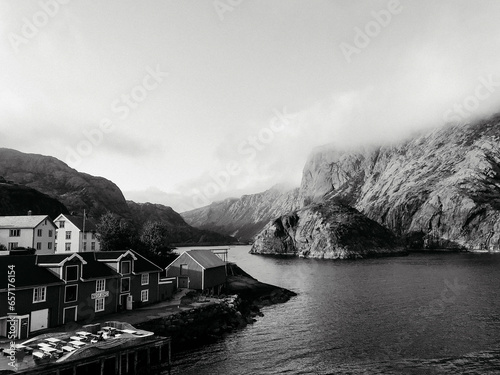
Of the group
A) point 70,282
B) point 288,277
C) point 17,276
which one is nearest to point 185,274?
point 70,282

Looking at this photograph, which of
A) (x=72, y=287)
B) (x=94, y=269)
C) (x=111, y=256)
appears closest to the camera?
(x=72, y=287)

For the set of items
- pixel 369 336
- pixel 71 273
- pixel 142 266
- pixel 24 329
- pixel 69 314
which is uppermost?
pixel 142 266

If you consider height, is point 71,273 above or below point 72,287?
above

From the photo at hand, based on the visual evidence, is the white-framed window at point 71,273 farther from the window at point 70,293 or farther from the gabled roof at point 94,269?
the gabled roof at point 94,269

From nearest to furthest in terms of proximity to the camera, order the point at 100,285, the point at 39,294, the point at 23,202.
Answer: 1. the point at 39,294
2. the point at 100,285
3. the point at 23,202

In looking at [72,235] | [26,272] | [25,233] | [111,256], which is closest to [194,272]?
[111,256]

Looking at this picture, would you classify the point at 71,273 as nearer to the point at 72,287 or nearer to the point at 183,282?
the point at 72,287

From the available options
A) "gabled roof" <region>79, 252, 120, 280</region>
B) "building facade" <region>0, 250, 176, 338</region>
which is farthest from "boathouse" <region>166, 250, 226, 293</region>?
"gabled roof" <region>79, 252, 120, 280</region>
